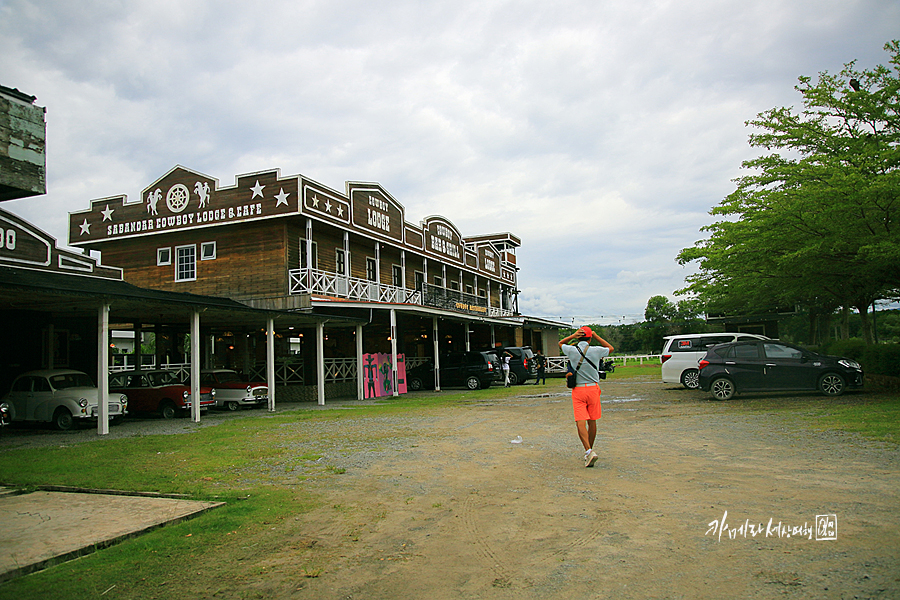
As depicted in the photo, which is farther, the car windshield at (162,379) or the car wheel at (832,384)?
the car windshield at (162,379)

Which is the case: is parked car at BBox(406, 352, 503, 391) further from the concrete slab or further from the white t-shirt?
the concrete slab

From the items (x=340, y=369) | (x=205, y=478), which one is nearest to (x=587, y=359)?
(x=205, y=478)

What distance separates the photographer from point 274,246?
76.8 ft

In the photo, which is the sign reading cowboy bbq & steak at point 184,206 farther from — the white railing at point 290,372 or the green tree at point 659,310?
the green tree at point 659,310

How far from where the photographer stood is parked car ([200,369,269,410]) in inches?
Result: 796

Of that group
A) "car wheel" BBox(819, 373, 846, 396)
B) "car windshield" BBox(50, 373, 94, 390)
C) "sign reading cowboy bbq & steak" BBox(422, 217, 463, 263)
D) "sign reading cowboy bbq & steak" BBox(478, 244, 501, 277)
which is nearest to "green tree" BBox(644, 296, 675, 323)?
"sign reading cowboy bbq & steak" BBox(478, 244, 501, 277)

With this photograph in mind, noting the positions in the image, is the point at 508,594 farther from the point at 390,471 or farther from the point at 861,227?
the point at 861,227

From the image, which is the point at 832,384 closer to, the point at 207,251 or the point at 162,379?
the point at 162,379

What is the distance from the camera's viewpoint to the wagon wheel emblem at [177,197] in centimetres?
2475

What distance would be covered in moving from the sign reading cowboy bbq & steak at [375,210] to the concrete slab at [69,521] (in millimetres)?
19960

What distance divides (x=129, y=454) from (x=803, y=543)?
981 centimetres

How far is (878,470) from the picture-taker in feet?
23.2

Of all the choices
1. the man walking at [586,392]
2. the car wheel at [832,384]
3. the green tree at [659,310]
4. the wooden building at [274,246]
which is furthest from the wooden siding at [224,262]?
the green tree at [659,310]

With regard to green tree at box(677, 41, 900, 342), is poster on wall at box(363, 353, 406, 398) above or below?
below
